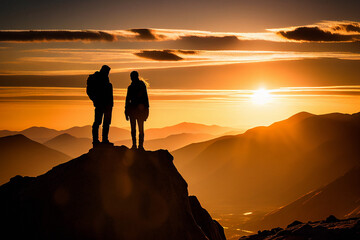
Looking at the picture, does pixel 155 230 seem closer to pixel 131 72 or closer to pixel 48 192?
pixel 48 192

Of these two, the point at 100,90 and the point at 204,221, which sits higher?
the point at 100,90

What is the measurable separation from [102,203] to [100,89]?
7.72m

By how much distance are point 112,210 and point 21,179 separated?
9.08 meters

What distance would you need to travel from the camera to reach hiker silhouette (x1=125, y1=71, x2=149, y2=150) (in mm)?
28781

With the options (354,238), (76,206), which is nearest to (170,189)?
(76,206)

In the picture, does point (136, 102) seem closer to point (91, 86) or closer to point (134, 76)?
point (134, 76)

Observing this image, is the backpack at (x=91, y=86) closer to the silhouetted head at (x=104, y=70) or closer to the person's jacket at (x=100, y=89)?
the person's jacket at (x=100, y=89)

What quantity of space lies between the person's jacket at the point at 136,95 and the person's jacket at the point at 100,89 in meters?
1.59

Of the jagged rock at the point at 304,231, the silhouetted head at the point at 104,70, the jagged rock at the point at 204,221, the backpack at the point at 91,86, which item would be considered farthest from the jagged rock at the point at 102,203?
the jagged rock at the point at 304,231

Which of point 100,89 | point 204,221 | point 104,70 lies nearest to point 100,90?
point 100,89

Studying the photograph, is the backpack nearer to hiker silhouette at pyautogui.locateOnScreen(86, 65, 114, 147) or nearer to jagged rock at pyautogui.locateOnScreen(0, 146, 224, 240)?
hiker silhouette at pyautogui.locateOnScreen(86, 65, 114, 147)

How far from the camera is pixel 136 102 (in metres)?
29.0

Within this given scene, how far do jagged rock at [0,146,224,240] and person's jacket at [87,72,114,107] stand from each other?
3.25 meters

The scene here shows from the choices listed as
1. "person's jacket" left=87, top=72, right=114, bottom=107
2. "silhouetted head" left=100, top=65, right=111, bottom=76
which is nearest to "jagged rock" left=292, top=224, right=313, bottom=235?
"person's jacket" left=87, top=72, right=114, bottom=107
